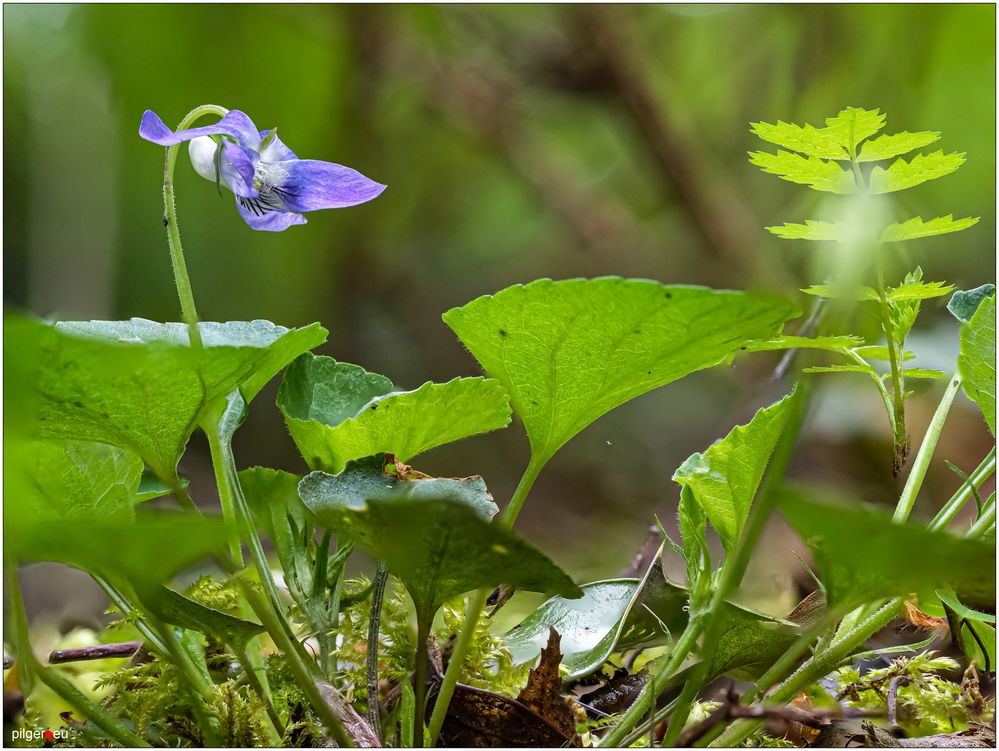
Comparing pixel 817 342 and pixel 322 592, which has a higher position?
pixel 817 342

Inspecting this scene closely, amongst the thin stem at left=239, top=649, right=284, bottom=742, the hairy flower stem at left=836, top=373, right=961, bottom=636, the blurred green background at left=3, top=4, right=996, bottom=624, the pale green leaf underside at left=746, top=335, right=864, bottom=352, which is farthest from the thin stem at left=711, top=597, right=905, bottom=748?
the blurred green background at left=3, top=4, right=996, bottom=624

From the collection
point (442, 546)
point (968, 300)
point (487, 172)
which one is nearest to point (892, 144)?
point (968, 300)

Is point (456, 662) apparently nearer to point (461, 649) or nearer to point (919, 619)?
point (461, 649)

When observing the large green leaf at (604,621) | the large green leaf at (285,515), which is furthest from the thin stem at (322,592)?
the large green leaf at (604,621)

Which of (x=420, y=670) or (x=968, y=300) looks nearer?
(x=420, y=670)

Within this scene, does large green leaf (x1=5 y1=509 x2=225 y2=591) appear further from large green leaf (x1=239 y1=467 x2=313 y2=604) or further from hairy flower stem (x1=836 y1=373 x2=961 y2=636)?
hairy flower stem (x1=836 y1=373 x2=961 y2=636)

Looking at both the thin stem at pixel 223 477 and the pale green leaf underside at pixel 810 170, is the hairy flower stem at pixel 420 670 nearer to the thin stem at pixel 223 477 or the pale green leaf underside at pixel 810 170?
the thin stem at pixel 223 477

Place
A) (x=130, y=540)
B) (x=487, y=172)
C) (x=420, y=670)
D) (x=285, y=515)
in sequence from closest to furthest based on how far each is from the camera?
1. (x=130, y=540)
2. (x=420, y=670)
3. (x=285, y=515)
4. (x=487, y=172)

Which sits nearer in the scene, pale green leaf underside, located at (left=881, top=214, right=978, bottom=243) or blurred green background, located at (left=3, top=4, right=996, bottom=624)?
pale green leaf underside, located at (left=881, top=214, right=978, bottom=243)
